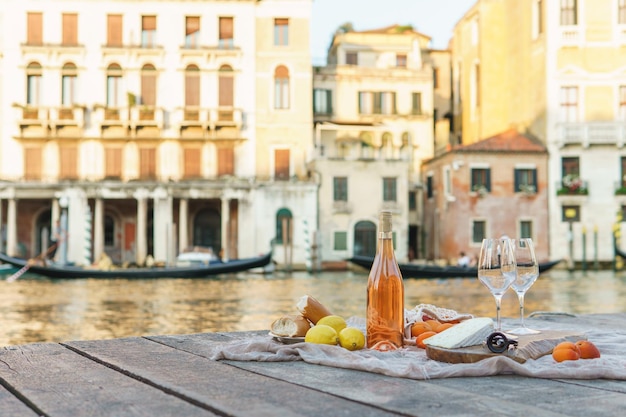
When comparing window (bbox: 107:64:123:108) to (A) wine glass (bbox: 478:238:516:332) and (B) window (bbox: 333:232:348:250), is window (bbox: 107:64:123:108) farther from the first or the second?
(A) wine glass (bbox: 478:238:516:332)

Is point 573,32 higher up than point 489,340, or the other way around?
point 573,32

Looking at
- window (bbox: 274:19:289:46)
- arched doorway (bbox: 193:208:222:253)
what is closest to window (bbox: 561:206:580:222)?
window (bbox: 274:19:289:46)

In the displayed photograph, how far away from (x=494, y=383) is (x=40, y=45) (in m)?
31.1

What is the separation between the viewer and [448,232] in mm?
30672

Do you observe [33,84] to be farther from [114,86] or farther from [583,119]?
[583,119]

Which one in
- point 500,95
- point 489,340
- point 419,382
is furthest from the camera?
point 500,95

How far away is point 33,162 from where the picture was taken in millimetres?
30734

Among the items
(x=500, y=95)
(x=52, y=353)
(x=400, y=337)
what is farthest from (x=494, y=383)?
(x=500, y=95)

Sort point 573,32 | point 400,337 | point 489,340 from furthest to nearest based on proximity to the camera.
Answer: point 573,32
point 400,337
point 489,340

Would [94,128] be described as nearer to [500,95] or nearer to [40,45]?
[40,45]

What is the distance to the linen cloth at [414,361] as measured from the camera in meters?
2.10

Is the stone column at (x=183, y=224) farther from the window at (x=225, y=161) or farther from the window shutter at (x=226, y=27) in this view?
the window shutter at (x=226, y=27)

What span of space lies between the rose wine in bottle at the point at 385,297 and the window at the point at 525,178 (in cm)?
2889

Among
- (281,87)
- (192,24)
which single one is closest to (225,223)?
(281,87)
